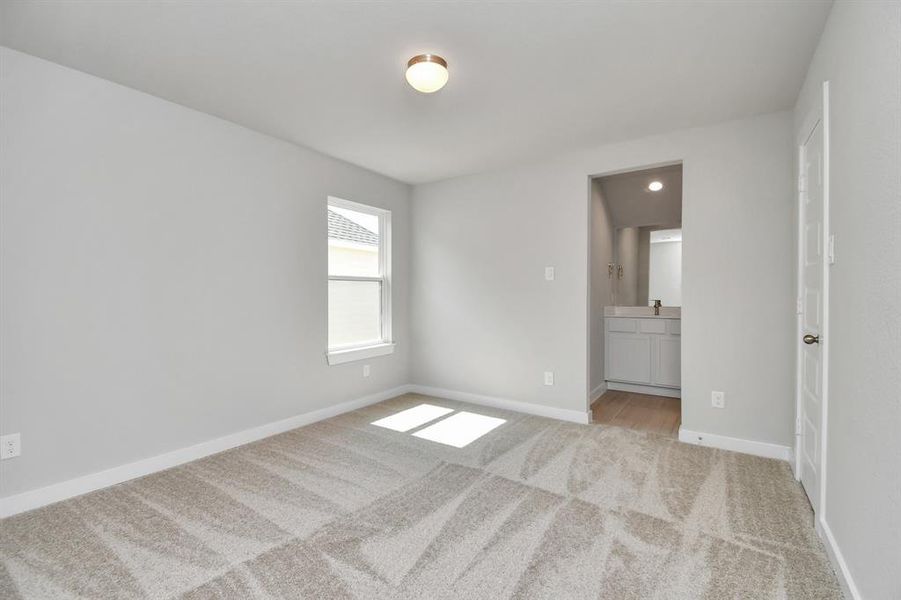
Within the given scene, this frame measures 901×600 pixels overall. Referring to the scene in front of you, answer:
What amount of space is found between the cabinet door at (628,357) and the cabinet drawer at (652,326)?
0.30 feet

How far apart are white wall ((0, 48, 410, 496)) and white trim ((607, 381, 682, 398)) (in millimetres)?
3439

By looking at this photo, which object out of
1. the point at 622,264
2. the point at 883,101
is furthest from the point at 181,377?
A: the point at 622,264

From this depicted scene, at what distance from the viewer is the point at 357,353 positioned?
4195 mm

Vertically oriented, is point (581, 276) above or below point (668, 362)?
above

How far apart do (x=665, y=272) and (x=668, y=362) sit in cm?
109

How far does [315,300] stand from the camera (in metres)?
3.82

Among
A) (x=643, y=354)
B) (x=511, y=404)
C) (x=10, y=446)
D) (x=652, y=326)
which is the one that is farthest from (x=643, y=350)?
(x=10, y=446)

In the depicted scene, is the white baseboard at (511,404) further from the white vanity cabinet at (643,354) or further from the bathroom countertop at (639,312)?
the bathroom countertop at (639,312)

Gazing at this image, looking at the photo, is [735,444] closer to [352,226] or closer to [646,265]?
[646,265]

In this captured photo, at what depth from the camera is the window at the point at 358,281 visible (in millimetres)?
4078

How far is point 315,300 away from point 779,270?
3.60 metres

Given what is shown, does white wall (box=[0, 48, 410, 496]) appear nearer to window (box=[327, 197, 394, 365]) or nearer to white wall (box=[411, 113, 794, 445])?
window (box=[327, 197, 394, 365])

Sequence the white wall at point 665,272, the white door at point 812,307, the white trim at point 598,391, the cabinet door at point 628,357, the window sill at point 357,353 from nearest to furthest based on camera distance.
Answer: the white door at point 812,307 < the window sill at point 357,353 < the white trim at point 598,391 < the cabinet door at point 628,357 < the white wall at point 665,272

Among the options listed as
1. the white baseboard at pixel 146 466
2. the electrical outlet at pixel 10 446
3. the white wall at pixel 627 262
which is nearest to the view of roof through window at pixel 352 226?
the white baseboard at pixel 146 466
